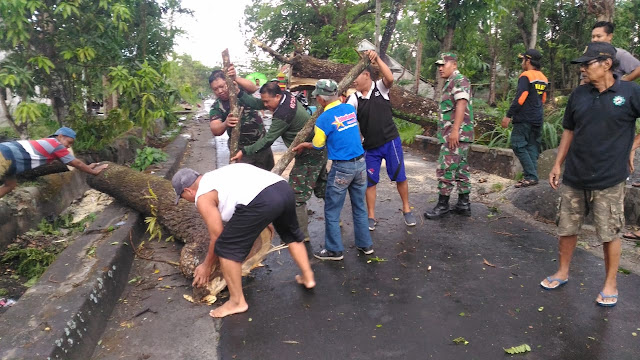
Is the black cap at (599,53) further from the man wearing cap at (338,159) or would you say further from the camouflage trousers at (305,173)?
the camouflage trousers at (305,173)

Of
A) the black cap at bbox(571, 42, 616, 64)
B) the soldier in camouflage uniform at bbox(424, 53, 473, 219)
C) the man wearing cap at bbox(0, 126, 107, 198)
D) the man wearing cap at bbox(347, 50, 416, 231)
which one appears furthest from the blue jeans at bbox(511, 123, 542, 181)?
the man wearing cap at bbox(0, 126, 107, 198)

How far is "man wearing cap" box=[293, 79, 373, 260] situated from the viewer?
3.80 metres

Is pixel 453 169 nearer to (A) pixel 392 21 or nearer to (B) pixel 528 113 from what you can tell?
(B) pixel 528 113

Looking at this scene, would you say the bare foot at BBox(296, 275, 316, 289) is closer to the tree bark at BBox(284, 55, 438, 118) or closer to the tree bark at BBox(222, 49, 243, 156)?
the tree bark at BBox(222, 49, 243, 156)

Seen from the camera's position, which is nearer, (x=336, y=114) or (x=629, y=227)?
(x=336, y=114)

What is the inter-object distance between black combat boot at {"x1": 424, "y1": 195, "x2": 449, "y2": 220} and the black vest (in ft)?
3.73

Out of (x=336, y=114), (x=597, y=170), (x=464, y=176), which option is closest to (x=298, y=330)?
(x=336, y=114)

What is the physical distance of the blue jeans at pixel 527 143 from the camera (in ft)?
18.9

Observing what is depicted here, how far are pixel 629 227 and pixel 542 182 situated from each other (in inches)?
48.1

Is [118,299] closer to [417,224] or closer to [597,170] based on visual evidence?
[417,224]

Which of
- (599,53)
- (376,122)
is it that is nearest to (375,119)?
(376,122)

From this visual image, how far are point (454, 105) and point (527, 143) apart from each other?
1.71 metres

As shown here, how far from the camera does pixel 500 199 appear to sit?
568 centimetres

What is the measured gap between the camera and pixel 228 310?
3.14m
